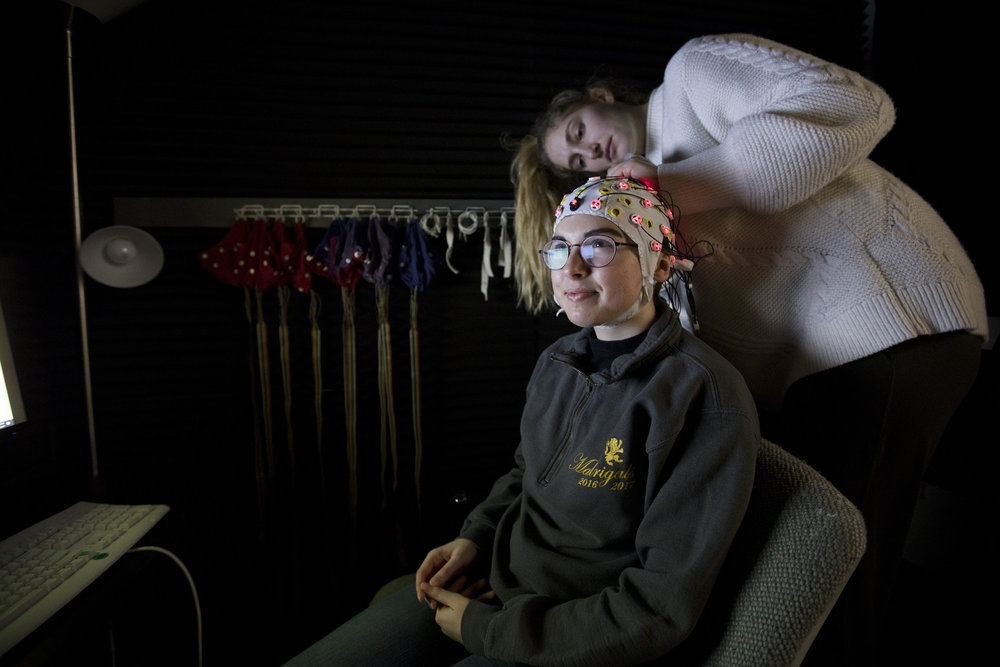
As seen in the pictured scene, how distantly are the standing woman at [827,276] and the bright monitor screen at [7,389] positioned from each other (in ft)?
5.98

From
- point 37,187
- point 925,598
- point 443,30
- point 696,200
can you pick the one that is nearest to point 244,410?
point 37,187

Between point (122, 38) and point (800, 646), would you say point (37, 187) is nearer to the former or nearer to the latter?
point (122, 38)

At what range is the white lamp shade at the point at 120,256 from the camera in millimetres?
2086

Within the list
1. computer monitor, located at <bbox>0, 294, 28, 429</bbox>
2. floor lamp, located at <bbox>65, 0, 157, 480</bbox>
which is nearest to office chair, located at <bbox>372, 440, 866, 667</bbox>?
computer monitor, located at <bbox>0, 294, 28, 429</bbox>

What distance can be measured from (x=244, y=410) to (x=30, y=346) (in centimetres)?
90

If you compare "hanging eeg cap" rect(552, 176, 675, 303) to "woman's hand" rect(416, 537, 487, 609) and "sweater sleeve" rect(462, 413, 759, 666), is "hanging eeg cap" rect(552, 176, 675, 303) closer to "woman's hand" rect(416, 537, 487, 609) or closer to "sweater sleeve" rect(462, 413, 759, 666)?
"sweater sleeve" rect(462, 413, 759, 666)

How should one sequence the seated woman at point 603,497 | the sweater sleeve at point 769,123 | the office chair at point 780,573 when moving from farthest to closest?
the sweater sleeve at point 769,123, the seated woman at point 603,497, the office chair at point 780,573

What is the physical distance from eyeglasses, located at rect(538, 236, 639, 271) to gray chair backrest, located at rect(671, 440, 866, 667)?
1.88 feet

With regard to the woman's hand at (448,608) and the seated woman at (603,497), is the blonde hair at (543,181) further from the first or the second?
the woman's hand at (448,608)

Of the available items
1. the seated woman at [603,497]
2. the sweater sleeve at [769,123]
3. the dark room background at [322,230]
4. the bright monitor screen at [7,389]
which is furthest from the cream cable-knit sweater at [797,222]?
the bright monitor screen at [7,389]

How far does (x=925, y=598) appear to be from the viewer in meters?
2.40

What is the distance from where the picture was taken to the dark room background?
2346 millimetres

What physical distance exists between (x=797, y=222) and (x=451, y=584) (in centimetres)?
135

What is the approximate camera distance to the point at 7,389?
1530 mm
